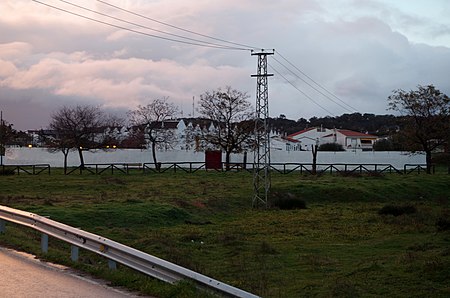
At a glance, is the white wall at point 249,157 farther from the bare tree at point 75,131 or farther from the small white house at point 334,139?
the small white house at point 334,139

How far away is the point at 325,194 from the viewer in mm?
37500

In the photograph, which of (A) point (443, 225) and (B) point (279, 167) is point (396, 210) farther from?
(B) point (279, 167)

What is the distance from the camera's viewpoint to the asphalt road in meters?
8.13

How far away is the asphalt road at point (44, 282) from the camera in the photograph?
26.7 feet

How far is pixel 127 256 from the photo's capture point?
894 cm

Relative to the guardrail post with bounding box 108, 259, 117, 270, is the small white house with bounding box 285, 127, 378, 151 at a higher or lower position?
higher

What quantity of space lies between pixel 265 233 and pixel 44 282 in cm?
1361

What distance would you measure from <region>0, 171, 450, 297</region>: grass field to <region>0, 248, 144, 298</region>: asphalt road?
331 mm

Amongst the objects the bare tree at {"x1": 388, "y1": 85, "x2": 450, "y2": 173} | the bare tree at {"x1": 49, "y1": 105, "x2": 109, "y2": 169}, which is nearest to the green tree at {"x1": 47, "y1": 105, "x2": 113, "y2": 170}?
the bare tree at {"x1": 49, "y1": 105, "x2": 109, "y2": 169}

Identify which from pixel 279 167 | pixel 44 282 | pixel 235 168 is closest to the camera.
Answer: pixel 44 282

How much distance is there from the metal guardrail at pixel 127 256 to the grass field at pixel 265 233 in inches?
6.8

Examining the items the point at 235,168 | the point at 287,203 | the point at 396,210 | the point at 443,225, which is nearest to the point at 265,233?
the point at 443,225

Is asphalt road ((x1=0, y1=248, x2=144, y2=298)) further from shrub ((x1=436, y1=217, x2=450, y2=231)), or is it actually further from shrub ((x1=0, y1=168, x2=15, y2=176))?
shrub ((x1=0, y1=168, x2=15, y2=176))

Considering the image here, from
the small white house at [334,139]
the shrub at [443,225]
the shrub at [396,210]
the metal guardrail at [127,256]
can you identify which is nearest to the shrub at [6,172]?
the shrub at [396,210]
